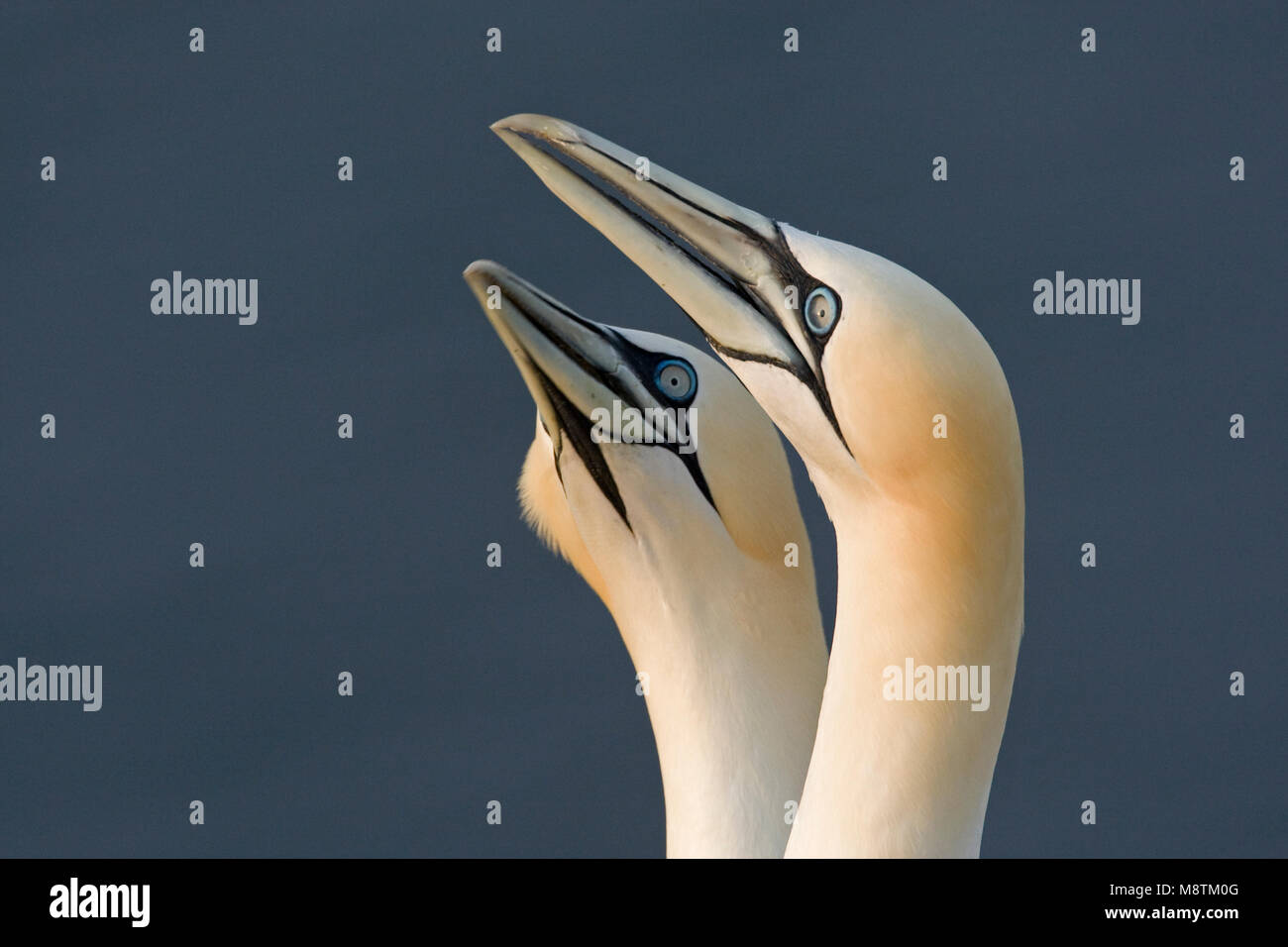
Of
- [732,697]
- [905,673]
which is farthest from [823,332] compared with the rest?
[732,697]

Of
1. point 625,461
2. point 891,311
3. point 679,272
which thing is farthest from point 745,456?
point 891,311

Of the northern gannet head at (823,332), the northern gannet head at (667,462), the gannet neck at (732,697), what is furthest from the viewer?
the northern gannet head at (667,462)

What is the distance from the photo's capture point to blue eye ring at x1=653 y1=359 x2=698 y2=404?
10.1m

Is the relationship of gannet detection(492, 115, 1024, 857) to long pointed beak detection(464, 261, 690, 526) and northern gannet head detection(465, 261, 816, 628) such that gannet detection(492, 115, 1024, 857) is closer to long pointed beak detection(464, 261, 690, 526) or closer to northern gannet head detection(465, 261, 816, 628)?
long pointed beak detection(464, 261, 690, 526)

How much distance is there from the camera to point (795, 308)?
8289 millimetres

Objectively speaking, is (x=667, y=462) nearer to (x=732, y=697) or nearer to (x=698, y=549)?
(x=698, y=549)

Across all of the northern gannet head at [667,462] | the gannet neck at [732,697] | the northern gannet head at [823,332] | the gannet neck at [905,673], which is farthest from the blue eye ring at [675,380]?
the gannet neck at [905,673]

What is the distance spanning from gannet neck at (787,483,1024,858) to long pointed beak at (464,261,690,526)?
1.83 meters

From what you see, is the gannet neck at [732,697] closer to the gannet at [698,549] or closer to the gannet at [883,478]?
the gannet at [698,549]

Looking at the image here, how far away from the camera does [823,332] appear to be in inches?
321

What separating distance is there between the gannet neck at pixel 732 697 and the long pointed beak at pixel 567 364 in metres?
0.53

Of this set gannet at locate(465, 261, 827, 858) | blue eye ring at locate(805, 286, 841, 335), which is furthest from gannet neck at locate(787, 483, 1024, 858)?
gannet at locate(465, 261, 827, 858)

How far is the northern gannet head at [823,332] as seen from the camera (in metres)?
7.90
